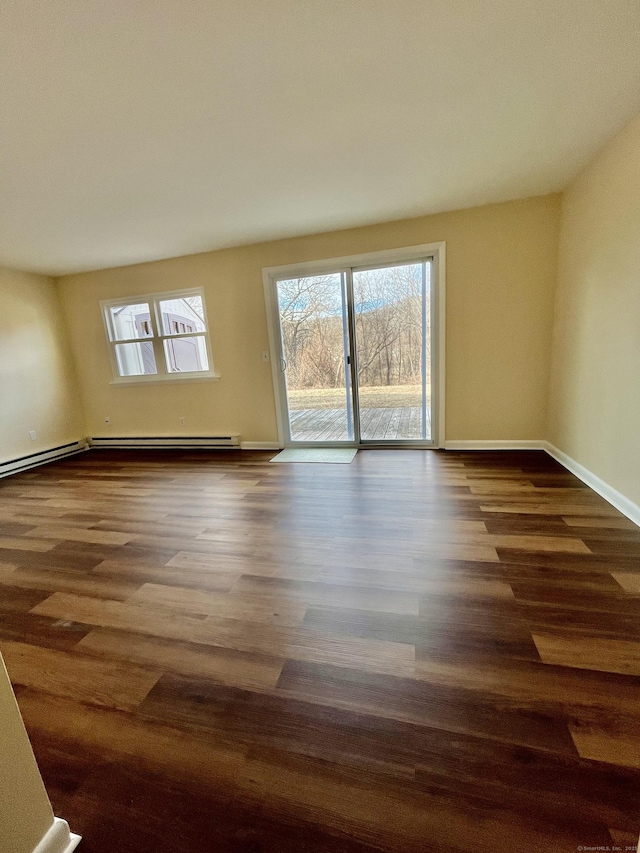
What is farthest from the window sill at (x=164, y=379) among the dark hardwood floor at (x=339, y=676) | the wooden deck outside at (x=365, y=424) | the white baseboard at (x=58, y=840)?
the white baseboard at (x=58, y=840)

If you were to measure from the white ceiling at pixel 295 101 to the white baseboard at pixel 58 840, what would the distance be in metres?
2.58

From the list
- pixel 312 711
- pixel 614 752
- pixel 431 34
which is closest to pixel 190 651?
pixel 312 711

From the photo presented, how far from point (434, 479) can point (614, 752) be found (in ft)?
7.01

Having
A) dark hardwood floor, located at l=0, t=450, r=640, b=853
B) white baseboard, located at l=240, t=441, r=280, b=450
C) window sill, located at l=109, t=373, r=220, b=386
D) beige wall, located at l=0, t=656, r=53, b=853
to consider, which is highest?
window sill, located at l=109, t=373, r=220, b=386

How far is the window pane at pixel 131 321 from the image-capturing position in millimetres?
4678

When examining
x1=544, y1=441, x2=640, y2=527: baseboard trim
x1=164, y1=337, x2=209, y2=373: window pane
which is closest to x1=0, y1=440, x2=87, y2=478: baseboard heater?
x1=164, y1=337, x2=209, y2=373: window pane

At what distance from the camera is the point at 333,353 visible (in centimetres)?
405

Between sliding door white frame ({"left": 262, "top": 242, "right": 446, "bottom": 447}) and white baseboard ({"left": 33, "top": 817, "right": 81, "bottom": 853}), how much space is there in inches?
143

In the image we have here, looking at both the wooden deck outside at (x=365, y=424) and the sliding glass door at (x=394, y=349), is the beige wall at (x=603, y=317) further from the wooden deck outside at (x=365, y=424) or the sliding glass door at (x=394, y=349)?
the wooden deck outside at (x=365, y=424)

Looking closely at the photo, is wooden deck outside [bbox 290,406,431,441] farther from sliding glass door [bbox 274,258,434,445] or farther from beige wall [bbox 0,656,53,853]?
beige wall [bbox 0,656,53,853]

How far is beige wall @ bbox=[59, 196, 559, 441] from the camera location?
3352 mm

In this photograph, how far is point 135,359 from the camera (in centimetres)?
493

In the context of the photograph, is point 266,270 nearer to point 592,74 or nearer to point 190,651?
point 592,74

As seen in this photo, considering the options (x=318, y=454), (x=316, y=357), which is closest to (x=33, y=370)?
(x=316, y=357)
